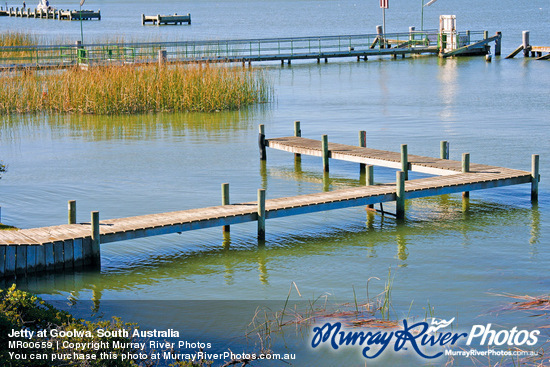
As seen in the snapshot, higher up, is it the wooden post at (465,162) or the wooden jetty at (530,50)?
the wooden jetty at (530,50)

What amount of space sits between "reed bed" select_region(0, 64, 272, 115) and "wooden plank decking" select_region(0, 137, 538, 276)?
1126 centimetres

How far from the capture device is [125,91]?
28266 millimetres

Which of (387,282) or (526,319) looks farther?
(387,282)

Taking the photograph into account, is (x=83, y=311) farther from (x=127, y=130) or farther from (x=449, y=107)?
(x=449, y=107)

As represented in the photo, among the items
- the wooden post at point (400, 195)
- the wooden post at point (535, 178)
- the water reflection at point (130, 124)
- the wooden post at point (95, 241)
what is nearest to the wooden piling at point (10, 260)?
the wooden post at point (95, 241)

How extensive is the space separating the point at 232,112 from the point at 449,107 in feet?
27.8

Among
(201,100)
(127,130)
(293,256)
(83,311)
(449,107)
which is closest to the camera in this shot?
(83,311)

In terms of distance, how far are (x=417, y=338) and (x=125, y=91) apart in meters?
20.1

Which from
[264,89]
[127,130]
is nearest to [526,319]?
[127,130]

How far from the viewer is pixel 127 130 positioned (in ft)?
87.1

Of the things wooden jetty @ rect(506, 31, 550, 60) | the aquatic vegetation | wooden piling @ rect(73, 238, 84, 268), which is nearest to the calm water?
wooden piling @ rect(73, 238, 84, 268)

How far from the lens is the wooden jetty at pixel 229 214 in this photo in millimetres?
12117

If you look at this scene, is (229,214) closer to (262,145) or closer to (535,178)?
(535,178)

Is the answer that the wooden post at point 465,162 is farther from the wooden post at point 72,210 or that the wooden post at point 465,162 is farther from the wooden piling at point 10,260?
the wooden piling at point 10,260
